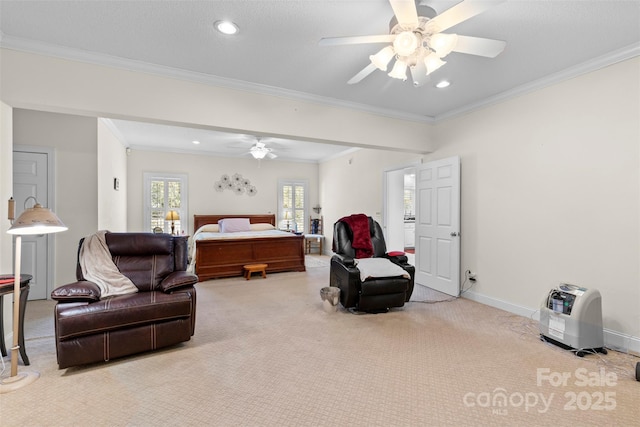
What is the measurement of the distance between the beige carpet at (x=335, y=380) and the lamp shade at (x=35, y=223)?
41.8 inches

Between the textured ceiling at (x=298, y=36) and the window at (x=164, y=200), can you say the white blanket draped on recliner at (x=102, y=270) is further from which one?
the window at (x=164, y=200)

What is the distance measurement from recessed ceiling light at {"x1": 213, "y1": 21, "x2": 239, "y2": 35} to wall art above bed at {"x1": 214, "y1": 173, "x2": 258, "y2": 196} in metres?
5.26

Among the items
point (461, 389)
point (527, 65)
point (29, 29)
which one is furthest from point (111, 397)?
point (527, 65)

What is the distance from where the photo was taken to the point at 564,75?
295 cm

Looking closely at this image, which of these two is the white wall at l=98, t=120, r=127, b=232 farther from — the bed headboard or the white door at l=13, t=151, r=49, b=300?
the bed headboard

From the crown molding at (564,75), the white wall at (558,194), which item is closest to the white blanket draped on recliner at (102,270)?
the white wall at (558,194)

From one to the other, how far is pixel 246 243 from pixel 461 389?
419 centimetres

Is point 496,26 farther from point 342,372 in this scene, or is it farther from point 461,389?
point 342,372

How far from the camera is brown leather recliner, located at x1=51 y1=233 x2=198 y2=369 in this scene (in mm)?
2139

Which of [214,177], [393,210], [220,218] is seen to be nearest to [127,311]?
[393,210]

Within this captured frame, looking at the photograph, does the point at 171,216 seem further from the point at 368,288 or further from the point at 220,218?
the point at 368,288

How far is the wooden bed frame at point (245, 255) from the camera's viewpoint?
505 centimetres

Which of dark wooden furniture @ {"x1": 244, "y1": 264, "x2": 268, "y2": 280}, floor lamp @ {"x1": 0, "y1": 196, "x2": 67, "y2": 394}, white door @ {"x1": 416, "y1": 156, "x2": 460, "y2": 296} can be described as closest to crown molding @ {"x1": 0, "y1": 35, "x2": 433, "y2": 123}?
white door @ {"x1": 416, "y1": 156, "x2": 460, "y2": 296}

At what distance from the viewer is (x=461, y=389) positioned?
6.44ft
